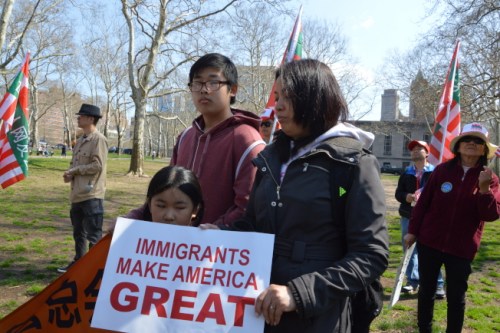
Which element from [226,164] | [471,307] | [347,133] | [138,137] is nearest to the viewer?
[347,133]

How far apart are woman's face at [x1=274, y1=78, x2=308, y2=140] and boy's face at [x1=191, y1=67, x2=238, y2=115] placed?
720 mm

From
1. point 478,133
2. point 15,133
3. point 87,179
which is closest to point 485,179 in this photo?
point 478,133

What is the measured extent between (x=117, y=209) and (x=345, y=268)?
10.9 meters

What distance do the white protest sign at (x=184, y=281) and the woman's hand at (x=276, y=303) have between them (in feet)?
0.24

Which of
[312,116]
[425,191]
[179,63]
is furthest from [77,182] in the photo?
[179,63]

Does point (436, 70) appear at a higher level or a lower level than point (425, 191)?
higher

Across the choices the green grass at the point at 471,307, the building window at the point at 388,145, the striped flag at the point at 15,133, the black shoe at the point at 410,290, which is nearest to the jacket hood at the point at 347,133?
the green grass at the point at 471,307

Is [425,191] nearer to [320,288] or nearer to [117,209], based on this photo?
[320,288]

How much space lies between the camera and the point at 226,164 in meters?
2.36

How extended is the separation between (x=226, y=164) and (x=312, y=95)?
0.77 meters

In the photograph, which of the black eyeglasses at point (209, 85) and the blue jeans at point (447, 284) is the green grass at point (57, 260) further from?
the black eyeglasses at point (209, 85)

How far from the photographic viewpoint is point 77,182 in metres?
5.46

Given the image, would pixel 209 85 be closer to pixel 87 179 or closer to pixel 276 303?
pixel 276 303

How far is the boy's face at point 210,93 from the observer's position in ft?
8.11
